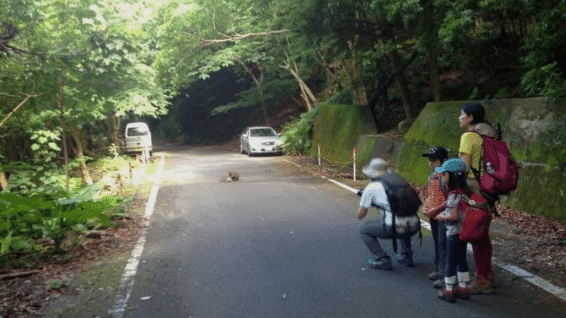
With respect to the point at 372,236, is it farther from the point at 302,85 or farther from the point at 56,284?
the point at 302,85

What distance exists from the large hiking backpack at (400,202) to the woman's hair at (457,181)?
0.83m

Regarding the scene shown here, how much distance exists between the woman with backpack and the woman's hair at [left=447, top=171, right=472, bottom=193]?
299 mm

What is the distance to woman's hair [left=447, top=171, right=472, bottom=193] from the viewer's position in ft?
14.7

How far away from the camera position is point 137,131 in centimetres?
2670

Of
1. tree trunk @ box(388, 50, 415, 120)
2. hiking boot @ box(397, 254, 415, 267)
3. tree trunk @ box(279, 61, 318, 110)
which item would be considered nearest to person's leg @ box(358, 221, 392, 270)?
hiking boot @ box(397, 254, 415, 267)

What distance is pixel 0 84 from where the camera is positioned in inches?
401

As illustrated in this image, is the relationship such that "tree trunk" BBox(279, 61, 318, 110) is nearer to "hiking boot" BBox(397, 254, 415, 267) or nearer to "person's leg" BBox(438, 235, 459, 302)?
"hiking boot" BBox(397, 254, 415, 267)

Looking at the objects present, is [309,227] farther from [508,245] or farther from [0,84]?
[0,84]

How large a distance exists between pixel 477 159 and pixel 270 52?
920 inches

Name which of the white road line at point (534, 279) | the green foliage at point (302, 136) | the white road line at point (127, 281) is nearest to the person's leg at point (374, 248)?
the white road line at point (534, 279)

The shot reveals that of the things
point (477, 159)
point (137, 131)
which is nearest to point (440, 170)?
point (477, 159)

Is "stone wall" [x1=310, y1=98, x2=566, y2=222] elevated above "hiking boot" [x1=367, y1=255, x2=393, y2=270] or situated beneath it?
elevated above

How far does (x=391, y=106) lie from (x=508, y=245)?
1391cm

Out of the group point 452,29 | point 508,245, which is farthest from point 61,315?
point 452,29
